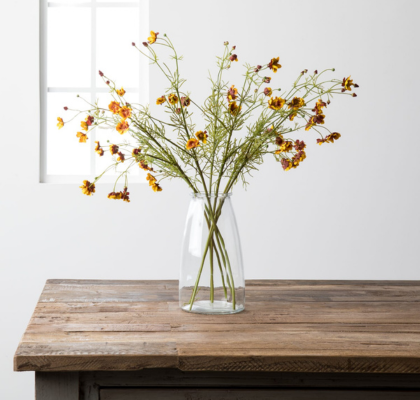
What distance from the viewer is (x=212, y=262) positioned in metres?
1.43

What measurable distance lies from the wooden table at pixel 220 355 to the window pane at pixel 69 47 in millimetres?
2088

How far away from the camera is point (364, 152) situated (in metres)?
3.14

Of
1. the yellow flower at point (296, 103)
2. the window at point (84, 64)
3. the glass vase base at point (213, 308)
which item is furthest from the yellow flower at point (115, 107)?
the window at point (84, 64)

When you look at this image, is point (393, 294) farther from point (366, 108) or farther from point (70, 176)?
point (70, 176)

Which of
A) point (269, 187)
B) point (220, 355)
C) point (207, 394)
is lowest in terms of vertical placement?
point (207, 394)

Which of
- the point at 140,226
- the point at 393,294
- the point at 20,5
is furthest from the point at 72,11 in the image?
the point at 393,294

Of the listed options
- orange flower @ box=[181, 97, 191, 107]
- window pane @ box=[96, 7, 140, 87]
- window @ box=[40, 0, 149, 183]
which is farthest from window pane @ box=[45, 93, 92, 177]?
orange flower @ box=[181, 97, 191, 107]

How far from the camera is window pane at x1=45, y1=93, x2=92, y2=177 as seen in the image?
3.22 meters

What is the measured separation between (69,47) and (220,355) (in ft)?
8.34

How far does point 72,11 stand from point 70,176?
0.89 meters

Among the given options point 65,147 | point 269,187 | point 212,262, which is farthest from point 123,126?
point 65,147

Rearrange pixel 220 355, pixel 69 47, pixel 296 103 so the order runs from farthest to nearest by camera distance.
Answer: pixel 69 47 < pixel 296 103 < pixel 220 355

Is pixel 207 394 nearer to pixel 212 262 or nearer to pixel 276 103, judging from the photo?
pixel 212 262

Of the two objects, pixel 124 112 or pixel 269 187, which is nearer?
pixel 124 112
